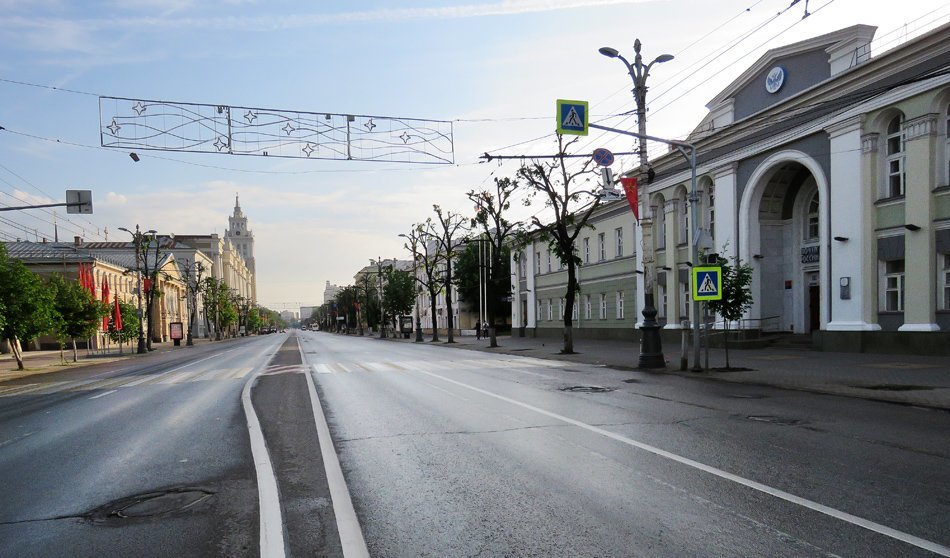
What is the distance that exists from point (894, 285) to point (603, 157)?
39.4 feet

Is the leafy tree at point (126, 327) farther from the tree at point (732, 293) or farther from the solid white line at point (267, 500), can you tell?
the solid white line at point (267, 500)

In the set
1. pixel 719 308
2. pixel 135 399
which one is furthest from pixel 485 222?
pixel 135 399

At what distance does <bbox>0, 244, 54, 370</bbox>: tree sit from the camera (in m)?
27.8

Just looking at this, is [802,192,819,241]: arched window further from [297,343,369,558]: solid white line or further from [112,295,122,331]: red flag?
[112,295,122,331]: red flag

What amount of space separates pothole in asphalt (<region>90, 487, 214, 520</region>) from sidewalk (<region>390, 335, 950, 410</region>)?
11.6 m

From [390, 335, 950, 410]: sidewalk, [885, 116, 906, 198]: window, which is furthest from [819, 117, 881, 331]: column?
[390, 335, 950, 410]: sidewalk

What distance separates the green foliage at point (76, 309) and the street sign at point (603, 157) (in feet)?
101

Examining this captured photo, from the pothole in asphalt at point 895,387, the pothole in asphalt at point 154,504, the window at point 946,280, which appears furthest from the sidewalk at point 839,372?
the pothole in asphalt at point 154,504

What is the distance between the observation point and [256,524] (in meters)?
5.13

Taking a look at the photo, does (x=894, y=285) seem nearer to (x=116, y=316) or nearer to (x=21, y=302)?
(x=21, y=302)

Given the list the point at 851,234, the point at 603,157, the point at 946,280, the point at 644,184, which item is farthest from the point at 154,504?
the point at 851,234

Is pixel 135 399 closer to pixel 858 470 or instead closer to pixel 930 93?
pixel 858 470

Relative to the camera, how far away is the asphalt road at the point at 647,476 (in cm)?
468

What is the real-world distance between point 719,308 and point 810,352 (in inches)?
315
